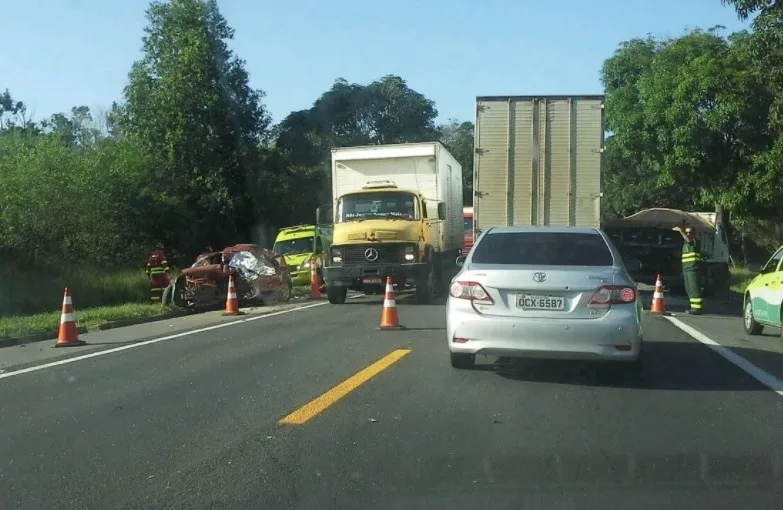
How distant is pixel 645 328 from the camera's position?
14.1 meters

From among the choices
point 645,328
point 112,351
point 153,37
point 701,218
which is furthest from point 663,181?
point 112,351

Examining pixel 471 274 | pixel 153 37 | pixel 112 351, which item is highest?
pixel 153 37

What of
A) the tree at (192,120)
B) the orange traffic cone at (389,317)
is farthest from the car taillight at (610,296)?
the tree at (192,120)

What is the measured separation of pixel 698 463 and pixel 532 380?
3125mm

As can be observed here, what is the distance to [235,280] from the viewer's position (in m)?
19.8

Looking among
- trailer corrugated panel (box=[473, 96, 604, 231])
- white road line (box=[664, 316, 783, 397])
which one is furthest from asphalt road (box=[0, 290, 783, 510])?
trailer corrugated panel (box=[473, 96, 604, 231])

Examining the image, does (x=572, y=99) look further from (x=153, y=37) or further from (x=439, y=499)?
(x=153, y=37)

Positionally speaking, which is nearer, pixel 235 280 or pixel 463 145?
pixel 235 280

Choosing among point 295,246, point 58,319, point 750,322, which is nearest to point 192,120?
point 295,246

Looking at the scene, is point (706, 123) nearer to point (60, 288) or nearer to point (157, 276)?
point (157, 276)

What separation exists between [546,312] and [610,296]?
0.64m

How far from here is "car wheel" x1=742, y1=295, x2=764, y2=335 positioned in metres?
13.9

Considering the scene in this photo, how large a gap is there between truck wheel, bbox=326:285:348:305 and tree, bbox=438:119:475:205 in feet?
107

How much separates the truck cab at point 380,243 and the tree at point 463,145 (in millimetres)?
32313
